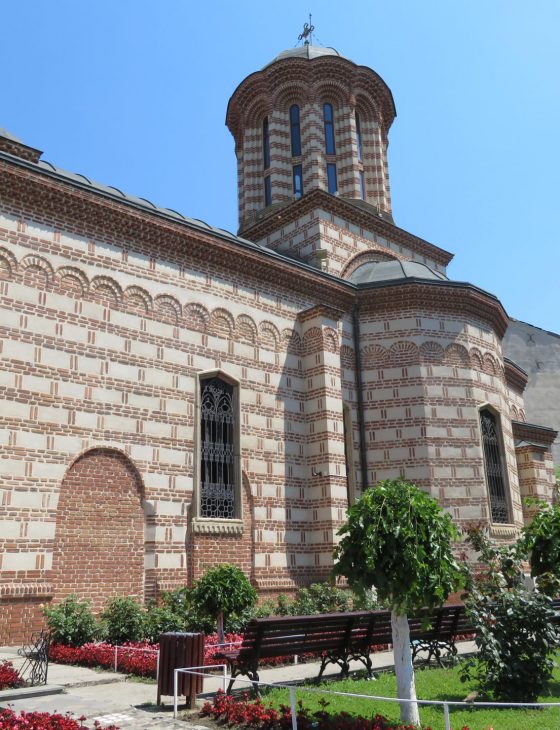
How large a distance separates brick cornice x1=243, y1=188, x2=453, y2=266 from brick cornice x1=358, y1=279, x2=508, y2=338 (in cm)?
420

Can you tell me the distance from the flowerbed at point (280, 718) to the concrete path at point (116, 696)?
28 centimetres

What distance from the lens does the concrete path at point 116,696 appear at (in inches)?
258

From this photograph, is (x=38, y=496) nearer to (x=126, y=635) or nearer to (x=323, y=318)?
(x=126, y=635)

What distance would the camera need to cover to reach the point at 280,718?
6.16 metres

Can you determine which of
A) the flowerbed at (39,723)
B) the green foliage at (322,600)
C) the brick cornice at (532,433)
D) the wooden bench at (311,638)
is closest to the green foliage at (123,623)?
the wooden bench at (311,638)

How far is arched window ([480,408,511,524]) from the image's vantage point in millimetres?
17641

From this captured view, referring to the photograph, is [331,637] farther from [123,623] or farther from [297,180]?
[297,180]

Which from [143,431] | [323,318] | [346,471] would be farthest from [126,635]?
[323,318]

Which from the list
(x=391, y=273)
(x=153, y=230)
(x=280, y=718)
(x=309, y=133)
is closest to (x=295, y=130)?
(x=309, y=133)

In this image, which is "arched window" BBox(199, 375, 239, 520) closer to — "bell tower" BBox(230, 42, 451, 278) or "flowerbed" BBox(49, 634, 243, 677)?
"flowerbed" BBox(49, 634, 243, 677)

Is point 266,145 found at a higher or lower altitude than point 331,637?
higher

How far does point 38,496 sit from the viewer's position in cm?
1148

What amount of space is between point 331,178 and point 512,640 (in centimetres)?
1919

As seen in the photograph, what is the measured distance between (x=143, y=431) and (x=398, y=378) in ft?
23.8
